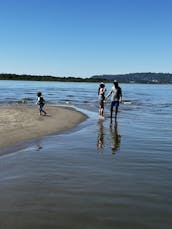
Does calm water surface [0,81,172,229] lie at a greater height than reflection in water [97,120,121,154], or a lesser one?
greater

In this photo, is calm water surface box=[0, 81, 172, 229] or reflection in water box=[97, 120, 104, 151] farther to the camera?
reflection in water box=[97, 120, 104, 151]

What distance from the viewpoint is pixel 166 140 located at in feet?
45.7

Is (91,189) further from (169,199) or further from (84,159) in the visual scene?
(84,159)

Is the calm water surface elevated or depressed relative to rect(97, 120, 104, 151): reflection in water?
elevated

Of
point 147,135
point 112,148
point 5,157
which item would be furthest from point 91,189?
point 147,135

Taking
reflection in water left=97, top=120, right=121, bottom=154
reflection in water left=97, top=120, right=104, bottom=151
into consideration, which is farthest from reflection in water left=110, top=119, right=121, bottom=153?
reflection in water left=97, top=120, right=104, bottom=151

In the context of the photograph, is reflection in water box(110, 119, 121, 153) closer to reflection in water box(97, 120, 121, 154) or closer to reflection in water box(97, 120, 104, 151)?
reflection in water box(97, 120, 121, 154)

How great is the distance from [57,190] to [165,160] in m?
3.84

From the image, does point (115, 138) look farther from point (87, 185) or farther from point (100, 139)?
point (87, 185)

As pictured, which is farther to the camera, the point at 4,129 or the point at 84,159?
the point at 4,129

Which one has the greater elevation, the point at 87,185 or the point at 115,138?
the point at 87,185

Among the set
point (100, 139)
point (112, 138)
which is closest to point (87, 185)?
point (100, 139)

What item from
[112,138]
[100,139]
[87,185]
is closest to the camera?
[87,185]

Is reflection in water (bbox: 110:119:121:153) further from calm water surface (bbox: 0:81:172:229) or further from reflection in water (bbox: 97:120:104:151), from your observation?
reflection in water (bbox: 97:120:104:151)
